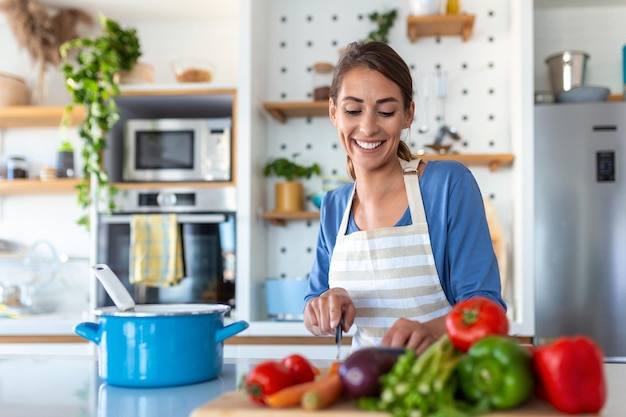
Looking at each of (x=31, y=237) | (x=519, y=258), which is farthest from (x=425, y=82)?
(x=31, y=237)

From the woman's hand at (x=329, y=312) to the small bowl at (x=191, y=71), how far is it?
6.64 ft

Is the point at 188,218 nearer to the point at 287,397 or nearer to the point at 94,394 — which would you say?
the point at 94,394

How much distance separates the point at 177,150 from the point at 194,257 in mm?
483

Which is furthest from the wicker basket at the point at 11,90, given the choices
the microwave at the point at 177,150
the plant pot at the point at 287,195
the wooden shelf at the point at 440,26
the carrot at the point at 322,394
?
the carrot at the point at 322,394

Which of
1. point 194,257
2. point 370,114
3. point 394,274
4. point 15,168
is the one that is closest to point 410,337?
point 394,274

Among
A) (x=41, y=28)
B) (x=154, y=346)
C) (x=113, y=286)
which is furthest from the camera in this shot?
(x=41, y=28)

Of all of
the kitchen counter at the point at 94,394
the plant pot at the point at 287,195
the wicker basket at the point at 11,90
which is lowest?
the kitchen counter at the point at 94,394

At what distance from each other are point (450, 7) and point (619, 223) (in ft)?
4.07

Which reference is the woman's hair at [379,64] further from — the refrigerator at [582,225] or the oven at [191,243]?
the refrigerator at [582,225]

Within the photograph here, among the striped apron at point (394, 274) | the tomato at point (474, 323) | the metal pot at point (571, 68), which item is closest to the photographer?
the tomato at point (474, 323)

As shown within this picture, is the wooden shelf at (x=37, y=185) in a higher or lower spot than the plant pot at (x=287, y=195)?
higher

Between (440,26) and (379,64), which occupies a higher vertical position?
(440,26)

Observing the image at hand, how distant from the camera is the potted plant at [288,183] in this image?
3117 mm

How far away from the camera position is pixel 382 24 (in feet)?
10.5
